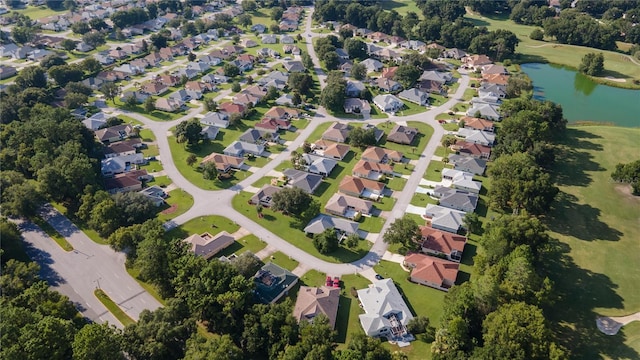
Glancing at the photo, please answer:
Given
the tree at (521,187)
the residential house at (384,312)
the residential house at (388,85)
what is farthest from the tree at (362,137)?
the residential house at (384,312)

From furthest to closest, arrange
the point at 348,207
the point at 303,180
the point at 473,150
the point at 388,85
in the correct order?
the point at 388,85 < the point at 473,150 < the point at 303,180 < the point at 348,207

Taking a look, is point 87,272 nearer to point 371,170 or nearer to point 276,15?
point 371,170

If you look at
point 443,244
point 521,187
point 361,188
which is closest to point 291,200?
point 361,188

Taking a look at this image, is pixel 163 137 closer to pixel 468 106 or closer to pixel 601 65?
pixel 468 106

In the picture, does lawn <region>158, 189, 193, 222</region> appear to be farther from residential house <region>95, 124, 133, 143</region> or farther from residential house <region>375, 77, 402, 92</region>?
residential house <region>375, 77, 402, 92</region>

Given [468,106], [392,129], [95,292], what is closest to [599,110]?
[468,106]

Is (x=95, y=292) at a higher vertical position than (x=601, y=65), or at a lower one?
lower
